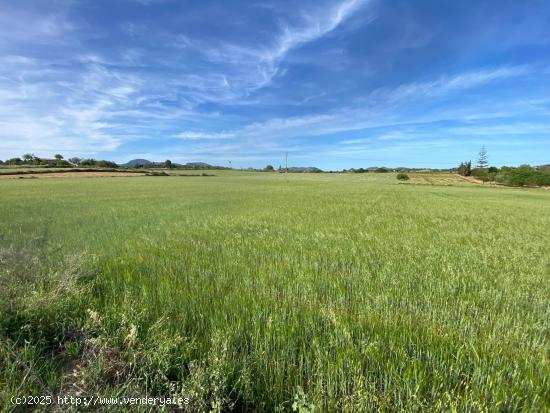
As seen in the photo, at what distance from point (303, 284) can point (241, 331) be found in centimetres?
208

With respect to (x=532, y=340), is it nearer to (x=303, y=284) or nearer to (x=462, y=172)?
(x=303, y=284)

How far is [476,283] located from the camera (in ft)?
19.1

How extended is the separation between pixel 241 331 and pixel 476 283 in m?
5.14

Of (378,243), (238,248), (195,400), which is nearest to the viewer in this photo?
(195,400)

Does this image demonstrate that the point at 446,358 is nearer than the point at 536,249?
Yes

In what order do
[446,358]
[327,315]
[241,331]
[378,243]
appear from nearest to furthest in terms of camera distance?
[446,358], [241,331], [327,315], [378,243]

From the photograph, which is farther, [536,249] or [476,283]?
[536,249]

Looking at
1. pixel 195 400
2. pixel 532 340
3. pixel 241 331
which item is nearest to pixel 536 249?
pixel 532 340

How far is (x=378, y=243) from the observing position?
371 inches

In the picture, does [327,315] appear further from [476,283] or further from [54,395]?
[476,283]

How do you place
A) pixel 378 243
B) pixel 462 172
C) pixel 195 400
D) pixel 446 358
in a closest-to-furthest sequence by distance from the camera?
pixel 195 400
pixel 446 358
pixel 378 243
pixel 462 172

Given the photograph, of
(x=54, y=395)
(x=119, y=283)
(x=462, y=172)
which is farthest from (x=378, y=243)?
(x=462, y=172)

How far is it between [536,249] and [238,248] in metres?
9.91

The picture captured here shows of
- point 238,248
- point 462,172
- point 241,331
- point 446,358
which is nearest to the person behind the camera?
point 446,358
